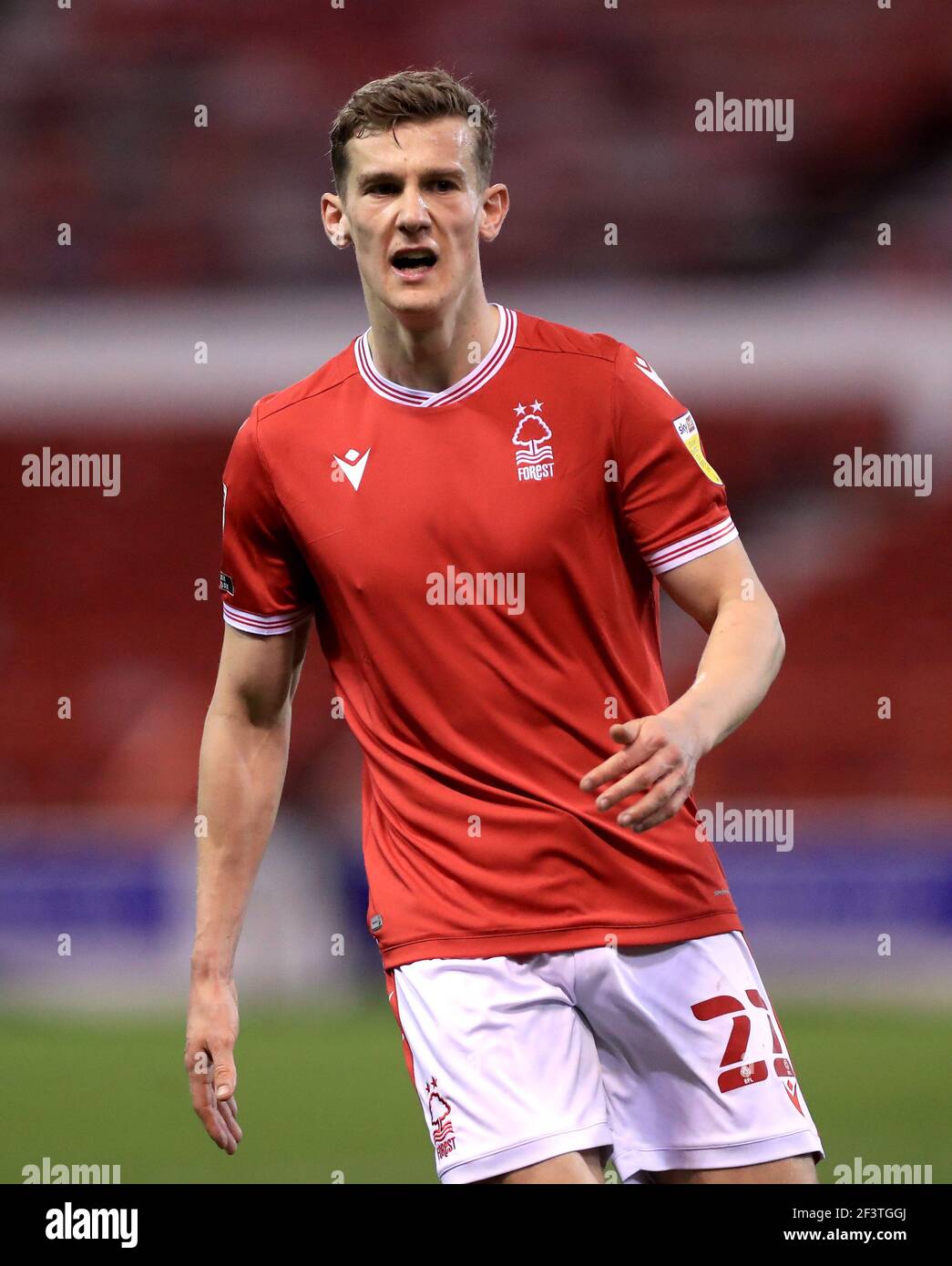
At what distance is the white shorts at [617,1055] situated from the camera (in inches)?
112

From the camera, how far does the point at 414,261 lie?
3.09 meters

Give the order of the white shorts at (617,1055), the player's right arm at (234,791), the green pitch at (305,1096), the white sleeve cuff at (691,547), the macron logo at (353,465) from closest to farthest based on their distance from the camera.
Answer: the white shorts at (617,1055) → the white sleeve cuff at (691,547) → the macron logo at (353,465) → the player's right arm at (234,791) → the green pitch at (305,1096)

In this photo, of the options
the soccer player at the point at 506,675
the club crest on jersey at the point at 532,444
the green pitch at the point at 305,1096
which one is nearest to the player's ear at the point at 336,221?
the soccer player at the point at 506,675

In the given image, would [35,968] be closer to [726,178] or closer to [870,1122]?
[870,1122]

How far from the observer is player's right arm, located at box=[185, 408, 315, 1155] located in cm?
316

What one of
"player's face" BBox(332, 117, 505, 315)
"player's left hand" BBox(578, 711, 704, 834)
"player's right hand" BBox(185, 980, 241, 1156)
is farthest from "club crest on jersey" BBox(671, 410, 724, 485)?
"player's right hand" BBox(185, 980, 241, 1156)

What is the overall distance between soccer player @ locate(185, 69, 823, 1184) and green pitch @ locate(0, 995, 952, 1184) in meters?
2.86

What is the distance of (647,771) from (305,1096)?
5.15m

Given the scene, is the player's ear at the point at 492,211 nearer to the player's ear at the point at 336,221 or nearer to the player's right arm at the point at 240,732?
the player's ear at the point at 336,221

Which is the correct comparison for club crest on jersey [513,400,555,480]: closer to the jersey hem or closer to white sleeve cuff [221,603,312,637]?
white sleeve cuff [221,603,312,637]

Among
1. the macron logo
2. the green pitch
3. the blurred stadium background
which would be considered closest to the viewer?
the macron logo

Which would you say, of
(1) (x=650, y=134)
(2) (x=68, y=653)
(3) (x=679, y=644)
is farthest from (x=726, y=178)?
(2) (x=68, y=653)

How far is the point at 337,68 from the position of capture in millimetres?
12289

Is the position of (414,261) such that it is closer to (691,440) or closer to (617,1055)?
(691,440)
